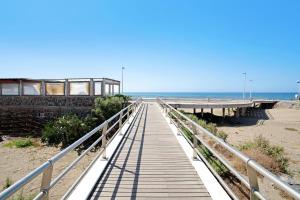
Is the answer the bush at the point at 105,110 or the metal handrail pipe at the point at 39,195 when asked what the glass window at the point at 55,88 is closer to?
the bush at the point at 105,110

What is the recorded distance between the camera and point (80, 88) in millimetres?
28203

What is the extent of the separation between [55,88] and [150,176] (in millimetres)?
24594

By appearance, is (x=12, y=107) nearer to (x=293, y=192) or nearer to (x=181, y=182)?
(x=181, y=182)

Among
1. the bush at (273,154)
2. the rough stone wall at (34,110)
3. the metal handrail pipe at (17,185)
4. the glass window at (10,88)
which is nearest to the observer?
the metal handrail pipe at (17,185)

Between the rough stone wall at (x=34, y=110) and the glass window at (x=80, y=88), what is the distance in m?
0.54

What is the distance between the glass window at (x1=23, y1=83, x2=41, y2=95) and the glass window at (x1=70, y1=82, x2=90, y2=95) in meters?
3.40

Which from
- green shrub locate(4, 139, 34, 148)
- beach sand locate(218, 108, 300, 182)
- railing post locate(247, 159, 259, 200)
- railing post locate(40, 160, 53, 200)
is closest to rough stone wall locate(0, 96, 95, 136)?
green shrub locate(4, 139, 34, 148)

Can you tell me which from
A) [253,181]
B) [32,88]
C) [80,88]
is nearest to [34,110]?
[32,88]

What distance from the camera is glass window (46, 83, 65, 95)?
28438 mm

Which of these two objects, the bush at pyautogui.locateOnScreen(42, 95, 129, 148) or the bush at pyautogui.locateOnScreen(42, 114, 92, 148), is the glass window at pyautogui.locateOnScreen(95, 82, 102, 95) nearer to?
the bush at pyautogui.locateOnScreen(42, 95, 129, 148)

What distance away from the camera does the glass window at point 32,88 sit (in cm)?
2883

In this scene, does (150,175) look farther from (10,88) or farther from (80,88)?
(10,88)

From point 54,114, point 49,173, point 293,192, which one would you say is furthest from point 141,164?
point 54,114

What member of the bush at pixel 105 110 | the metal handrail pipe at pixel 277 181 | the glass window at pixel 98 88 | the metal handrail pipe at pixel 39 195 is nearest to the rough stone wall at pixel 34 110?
the glass window at pixel 98 88
